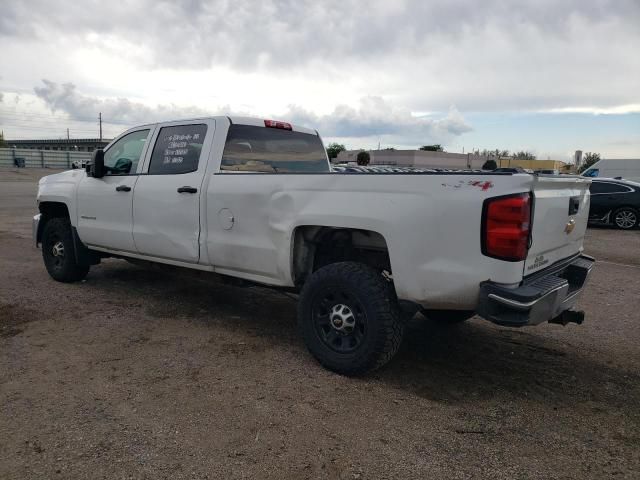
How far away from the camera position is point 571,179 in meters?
3.73

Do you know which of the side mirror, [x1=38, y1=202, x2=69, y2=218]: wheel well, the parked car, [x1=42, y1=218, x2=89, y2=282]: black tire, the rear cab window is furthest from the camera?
the rear cab window

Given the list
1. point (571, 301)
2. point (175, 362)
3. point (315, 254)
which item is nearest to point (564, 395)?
point (571, 301)

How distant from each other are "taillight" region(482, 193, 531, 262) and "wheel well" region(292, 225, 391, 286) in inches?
35.2

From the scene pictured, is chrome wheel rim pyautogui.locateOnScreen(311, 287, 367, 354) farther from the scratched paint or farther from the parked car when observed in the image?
the parked car

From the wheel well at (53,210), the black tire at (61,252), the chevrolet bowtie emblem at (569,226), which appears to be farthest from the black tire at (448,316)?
the wheel well at (53,210)

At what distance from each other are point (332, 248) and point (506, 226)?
5.13 ft

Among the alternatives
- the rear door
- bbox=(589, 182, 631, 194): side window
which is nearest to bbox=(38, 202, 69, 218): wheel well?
the rear door

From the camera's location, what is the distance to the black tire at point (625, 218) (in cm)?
1359

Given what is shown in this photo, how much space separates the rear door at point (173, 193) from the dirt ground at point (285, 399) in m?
0.75

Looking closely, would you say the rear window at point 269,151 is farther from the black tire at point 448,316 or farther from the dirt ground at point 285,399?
the black tire at point 448,316

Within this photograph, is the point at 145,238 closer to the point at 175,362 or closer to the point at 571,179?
the point at 175,362

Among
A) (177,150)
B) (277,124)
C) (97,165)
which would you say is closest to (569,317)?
(277,124)

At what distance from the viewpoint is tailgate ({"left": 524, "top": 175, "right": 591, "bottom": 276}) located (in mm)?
3283

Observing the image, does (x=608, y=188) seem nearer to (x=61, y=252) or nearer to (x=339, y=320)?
(x=339, y=320)
